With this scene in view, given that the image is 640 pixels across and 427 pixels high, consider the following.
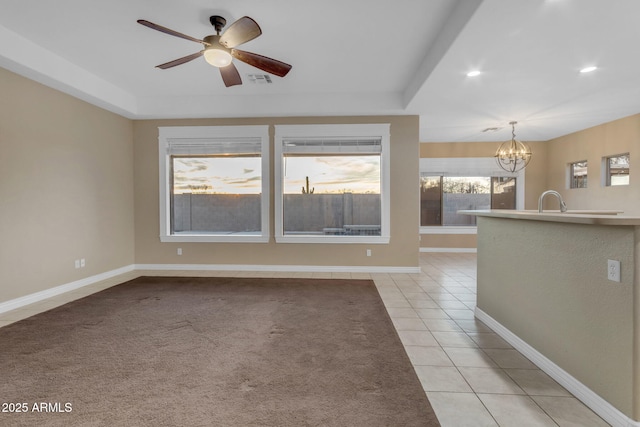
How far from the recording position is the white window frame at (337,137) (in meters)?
4.89

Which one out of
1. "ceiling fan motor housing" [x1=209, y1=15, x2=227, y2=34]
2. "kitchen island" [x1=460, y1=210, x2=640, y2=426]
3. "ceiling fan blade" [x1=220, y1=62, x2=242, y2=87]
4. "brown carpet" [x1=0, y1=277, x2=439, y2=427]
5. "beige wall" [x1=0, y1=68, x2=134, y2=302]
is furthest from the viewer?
"beige wall" [x1=0, y1=68, x2=134, y2=302]

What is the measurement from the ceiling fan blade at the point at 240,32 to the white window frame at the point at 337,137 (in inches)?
95.1

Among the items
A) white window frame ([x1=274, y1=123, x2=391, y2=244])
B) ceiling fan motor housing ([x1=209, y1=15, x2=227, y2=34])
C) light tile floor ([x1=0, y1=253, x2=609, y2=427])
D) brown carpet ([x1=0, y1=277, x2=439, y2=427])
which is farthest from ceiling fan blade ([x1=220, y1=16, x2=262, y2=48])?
light tile floor ([x1=0, y1=253, x2=609, y2=427])

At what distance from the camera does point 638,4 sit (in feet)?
7.32

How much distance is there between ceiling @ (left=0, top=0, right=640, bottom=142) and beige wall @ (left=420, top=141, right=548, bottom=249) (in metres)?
1.79

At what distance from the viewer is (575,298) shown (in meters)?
1.82

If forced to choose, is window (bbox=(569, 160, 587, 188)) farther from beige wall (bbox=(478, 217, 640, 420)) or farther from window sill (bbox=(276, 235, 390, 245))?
beige wall (bbox=(478, 217, 640, 420))

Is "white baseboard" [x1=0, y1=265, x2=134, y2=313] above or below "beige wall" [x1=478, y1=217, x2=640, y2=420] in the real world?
below

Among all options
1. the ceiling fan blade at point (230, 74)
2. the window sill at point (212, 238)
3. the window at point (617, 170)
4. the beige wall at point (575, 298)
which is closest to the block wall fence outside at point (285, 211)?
the window sill at point (212, 238)

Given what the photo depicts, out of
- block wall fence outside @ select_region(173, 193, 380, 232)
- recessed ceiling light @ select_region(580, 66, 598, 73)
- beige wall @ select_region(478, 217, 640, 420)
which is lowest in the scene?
beige wall @ select_region(478, 217, 640, 420)

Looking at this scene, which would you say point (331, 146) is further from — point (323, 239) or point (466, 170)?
point (466, 170)

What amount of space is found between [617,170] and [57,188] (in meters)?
8.90

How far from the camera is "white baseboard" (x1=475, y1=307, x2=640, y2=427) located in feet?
5.03

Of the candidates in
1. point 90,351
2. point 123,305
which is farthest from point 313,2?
point 123,305
